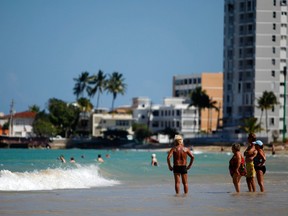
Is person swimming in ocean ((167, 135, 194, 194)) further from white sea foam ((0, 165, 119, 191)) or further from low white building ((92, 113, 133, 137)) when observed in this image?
low white building ((92, 113, 133, 137))

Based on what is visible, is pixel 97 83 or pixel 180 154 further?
pixel 97 83

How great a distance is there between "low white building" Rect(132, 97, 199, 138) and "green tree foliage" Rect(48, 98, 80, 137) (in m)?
14.4

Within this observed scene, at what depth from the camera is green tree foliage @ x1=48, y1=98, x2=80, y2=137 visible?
556 feet

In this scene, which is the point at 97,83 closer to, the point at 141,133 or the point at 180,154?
the point at 141,133

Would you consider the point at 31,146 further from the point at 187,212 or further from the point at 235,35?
the point at 187,212

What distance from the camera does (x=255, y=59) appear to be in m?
138

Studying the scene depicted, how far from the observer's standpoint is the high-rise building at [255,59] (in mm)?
138375

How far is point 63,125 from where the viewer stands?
565ft

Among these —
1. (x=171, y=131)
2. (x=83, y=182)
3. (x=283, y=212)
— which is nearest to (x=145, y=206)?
(x=283, y=212)

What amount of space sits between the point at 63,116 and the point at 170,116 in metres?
21.8

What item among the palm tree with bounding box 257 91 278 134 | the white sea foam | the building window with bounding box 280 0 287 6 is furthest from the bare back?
the building window with bounding box 280 0 287 6

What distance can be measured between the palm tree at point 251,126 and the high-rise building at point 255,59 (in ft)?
5.36

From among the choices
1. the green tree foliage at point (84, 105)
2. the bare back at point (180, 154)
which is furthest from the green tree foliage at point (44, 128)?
the bare back at point (180, 154)

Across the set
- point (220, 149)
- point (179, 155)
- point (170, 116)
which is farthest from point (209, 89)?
point (179, 155)
